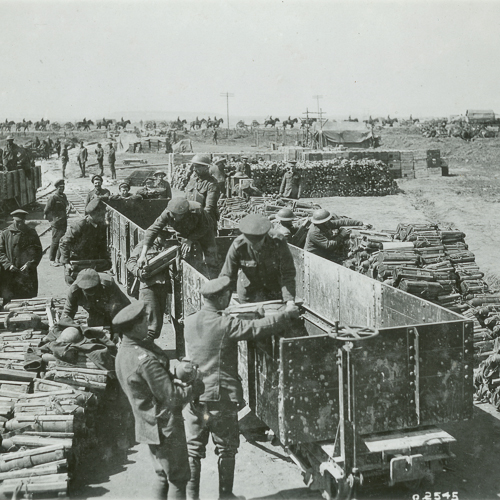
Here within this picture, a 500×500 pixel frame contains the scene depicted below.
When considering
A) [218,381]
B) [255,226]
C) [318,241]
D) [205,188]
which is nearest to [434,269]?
[318,241]

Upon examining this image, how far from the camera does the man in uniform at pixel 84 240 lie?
34.3ft

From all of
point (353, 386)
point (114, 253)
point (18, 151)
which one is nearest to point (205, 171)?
point (114, 253)

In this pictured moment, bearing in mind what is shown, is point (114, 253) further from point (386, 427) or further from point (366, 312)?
point (386, 427)

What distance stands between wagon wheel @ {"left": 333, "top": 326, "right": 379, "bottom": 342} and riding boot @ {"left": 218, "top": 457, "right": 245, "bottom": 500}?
1.39 metres

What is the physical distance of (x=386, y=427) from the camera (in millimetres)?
5605

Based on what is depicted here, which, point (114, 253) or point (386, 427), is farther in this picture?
point (114, 253)

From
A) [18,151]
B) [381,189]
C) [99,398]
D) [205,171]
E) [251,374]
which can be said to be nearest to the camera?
[251,374]

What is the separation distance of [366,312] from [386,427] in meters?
2.88

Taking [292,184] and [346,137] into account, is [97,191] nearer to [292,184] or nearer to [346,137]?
[292,184]

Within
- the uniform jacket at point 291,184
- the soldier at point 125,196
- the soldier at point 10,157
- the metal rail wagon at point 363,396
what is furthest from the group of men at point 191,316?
the soldier at point 10,157

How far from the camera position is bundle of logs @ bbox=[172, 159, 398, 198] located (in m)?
30.7

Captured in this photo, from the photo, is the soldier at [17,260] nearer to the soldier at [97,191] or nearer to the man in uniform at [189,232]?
the man in uniform at [189,232]

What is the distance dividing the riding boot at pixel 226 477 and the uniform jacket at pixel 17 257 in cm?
604

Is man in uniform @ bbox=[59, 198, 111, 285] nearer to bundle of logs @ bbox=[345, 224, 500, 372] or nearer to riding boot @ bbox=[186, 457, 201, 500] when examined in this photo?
bundle of logs @ bbox=[345, 224, 500, 372]
